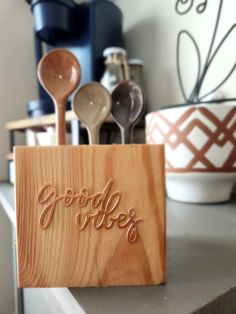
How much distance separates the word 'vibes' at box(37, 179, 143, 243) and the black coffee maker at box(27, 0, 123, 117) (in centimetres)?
61

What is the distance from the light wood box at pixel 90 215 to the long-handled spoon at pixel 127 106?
0.26 ft

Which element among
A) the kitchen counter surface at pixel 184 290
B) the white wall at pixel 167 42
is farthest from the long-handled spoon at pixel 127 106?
the white wall at pixel 167 42

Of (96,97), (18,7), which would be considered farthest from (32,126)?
(96,97)

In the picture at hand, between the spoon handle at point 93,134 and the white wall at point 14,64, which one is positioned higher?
the white wall at point 14,64

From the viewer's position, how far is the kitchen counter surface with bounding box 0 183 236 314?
0.19m

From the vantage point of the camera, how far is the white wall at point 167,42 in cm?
66

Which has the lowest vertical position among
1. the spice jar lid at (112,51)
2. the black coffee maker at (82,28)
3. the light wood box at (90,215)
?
the light wood box at (90,215)

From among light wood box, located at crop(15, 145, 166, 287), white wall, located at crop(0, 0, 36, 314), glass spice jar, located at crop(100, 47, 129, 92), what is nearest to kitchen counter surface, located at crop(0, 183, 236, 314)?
light wood box, located at crop(15, 145, 166, 287)

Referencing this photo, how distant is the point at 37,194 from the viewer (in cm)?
23

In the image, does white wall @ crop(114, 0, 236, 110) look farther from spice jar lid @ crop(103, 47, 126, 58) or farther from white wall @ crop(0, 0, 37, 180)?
white wall @ crop(0, 0, 37, 180)

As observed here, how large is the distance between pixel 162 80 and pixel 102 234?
702mm

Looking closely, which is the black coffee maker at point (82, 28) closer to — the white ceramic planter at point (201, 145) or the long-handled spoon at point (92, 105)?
the white ceramic planter at point (201, 145)

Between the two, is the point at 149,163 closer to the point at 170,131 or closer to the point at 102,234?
the point at 102,234

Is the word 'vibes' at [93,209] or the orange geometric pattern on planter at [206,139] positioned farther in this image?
the orange geometric pattern on planter at [206,139]
